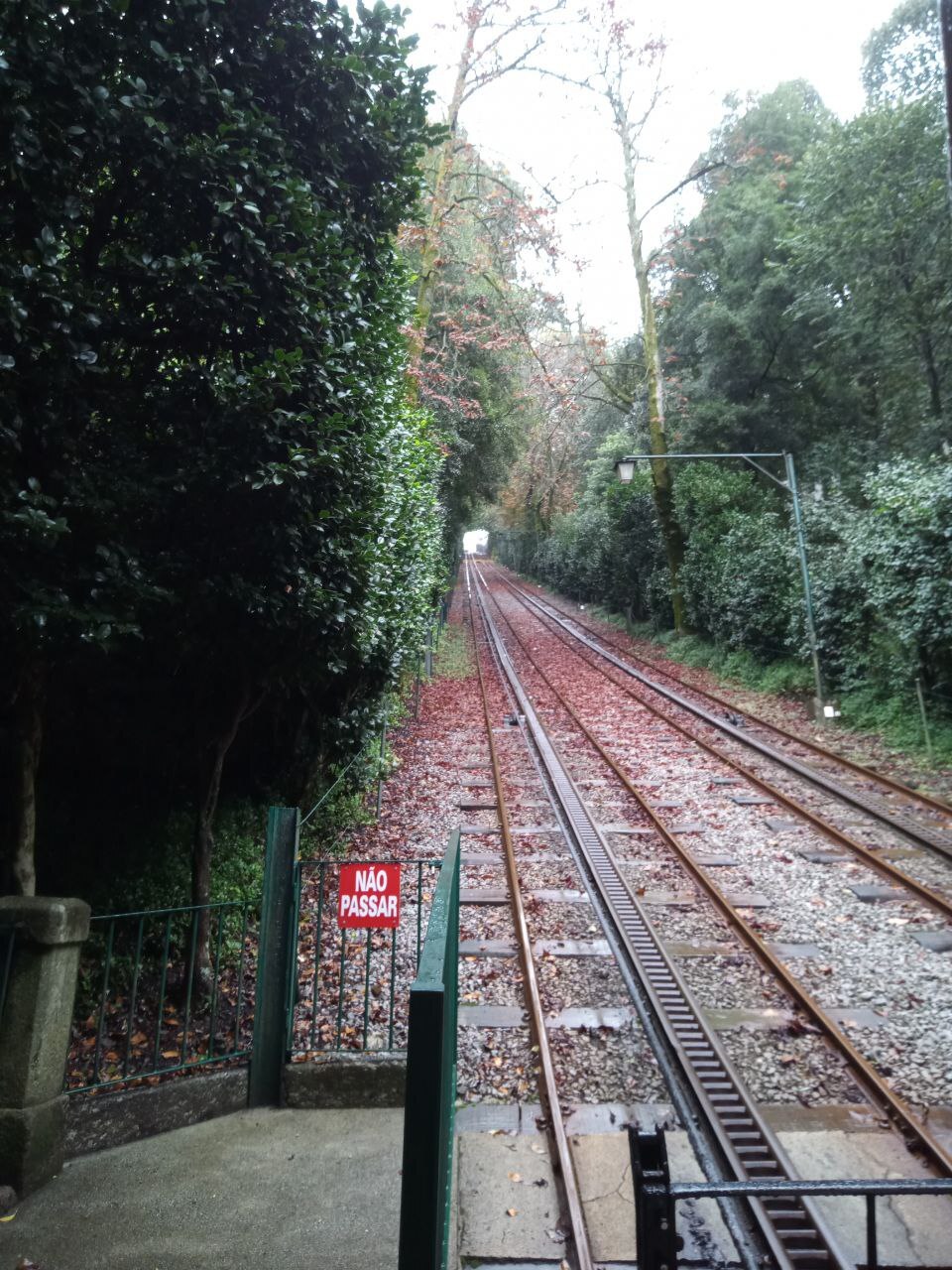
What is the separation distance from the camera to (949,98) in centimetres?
344

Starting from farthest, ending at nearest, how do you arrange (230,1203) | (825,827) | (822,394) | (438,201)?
1. (822,394)
2. (438,201)
3. (825,827)
4. (230,1203)

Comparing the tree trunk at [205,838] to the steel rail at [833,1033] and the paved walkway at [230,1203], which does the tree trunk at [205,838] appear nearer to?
the paved walkway at [230,1203]

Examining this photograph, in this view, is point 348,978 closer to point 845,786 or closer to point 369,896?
point 369,896

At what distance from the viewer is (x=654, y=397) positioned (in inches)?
861

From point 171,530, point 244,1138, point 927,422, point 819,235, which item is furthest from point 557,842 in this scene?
point 819,235

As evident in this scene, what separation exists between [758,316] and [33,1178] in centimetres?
2387

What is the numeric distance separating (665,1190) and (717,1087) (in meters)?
3.37

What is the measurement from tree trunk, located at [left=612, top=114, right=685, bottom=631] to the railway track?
16105mm

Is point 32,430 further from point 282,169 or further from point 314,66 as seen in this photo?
point 314,66

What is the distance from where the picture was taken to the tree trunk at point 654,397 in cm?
2036

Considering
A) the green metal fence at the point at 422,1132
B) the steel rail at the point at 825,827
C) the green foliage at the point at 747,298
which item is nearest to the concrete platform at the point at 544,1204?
the green metal fence at the point at 422,1132

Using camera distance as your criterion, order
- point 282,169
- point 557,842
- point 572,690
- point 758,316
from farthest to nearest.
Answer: point 758,316
point 572,690
point 557,842
point 282,169

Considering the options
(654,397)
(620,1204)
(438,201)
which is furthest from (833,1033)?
(654,397)

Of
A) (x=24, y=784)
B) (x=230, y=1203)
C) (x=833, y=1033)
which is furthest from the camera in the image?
(x=833, y=1033)
